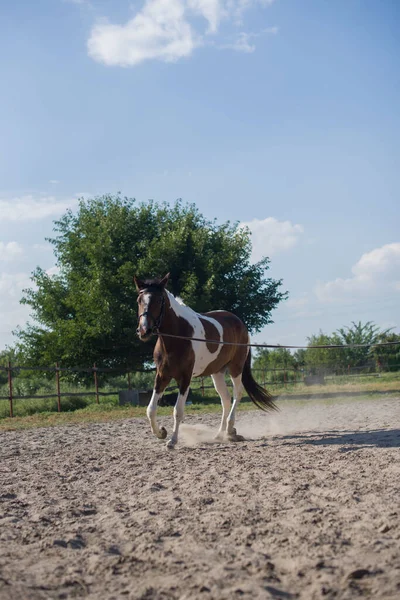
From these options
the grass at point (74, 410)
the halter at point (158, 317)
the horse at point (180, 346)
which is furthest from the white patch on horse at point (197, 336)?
the grass at point (74, 410)

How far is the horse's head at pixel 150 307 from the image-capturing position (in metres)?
7.81

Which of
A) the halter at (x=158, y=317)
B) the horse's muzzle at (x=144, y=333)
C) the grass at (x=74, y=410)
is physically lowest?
the grass at (x=74, y=410)

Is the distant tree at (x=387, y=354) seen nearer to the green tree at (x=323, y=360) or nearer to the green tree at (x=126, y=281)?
the green tree at (x=323, y=360)

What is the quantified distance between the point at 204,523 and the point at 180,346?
15.1ft

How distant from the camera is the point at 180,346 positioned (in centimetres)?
841

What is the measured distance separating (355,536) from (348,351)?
44973mm

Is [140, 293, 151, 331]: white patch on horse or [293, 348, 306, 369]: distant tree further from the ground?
[140, 293, 151, 331]: white patch on horse

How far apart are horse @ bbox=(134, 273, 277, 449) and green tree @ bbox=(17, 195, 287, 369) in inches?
418

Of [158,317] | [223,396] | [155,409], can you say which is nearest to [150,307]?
[158,317]

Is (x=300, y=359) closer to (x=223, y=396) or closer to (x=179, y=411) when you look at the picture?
(x=223, y=396)

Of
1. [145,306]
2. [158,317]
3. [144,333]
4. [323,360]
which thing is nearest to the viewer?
[144,333]

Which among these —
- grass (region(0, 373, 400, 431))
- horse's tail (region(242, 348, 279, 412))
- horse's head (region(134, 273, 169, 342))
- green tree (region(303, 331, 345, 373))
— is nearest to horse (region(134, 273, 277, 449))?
horse's head (region(134, 273, 169, 342))

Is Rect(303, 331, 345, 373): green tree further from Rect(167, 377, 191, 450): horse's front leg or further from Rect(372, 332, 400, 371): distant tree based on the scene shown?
Rect(167, 377, 191, 450): horse's front leg

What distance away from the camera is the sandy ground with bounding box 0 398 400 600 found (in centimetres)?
286
